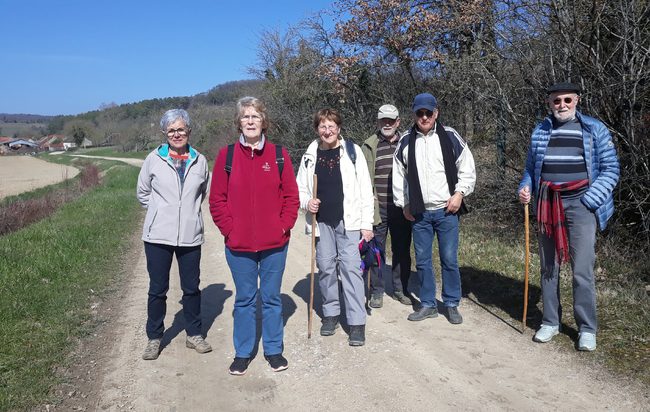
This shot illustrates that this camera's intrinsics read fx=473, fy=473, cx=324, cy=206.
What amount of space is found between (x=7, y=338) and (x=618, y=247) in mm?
7232

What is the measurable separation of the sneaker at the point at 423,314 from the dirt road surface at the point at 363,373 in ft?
0.21

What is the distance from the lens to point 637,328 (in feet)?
13.6

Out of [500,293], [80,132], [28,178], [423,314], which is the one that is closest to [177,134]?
[423,314]

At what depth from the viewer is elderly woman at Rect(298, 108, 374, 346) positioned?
14.3ft

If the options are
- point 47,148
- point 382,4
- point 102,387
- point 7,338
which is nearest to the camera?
point 102,387

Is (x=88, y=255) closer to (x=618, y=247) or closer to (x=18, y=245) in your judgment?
(x=18, y=245)

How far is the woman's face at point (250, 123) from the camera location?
3699mm

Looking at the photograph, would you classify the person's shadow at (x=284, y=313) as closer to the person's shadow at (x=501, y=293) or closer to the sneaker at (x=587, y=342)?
the person's shadow at (x=501, y=293)

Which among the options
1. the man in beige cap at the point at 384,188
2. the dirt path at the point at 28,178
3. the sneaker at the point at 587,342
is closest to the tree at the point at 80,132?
the dirt path at the point at 28,178

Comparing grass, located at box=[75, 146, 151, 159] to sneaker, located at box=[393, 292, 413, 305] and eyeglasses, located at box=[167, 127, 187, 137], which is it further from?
eyeglasses, located at box=[167, 127, 187, 137]

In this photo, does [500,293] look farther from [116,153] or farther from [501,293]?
[116,153]

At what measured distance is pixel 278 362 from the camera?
3867 mm

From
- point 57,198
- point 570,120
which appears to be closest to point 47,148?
point 57,198

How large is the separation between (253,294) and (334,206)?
1.12 metres
